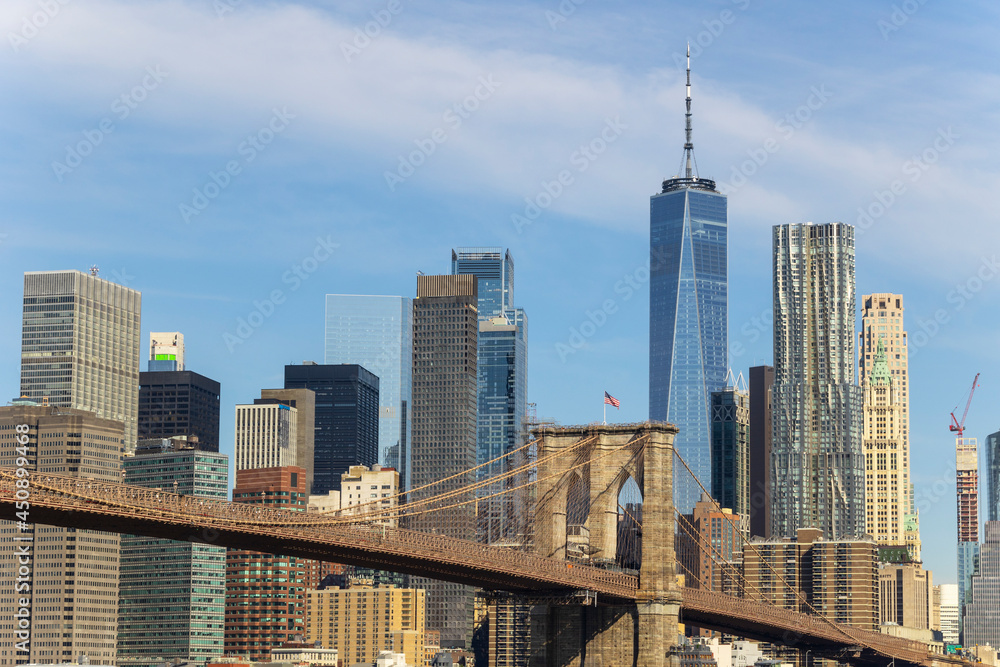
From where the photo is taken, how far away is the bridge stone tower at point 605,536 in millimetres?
100375

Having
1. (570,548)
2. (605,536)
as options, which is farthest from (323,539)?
(605,536)

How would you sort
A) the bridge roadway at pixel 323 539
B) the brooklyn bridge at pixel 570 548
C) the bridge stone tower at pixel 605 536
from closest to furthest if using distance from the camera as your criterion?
the bridge roadway at pixel 323 539
the brooklyn bridge at pixel 570 548
the bridge stone tower at pixel 605 536

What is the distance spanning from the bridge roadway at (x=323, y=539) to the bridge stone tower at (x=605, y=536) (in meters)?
1.69

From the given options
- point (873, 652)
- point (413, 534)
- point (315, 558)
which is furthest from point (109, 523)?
point (873, 652)

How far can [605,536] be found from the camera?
104 meters

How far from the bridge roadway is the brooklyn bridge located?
122 millimetres

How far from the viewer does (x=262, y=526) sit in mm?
77625

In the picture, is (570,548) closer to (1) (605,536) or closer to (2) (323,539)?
(1) (605,536)

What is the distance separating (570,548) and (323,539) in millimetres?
27187

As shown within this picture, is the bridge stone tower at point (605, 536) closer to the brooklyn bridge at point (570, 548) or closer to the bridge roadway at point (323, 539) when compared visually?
the brooklyn bridge at point (570, 548)

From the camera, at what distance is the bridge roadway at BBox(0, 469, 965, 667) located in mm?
68062

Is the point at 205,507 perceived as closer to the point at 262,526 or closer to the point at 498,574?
the point at 262,526

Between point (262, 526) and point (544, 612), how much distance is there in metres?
28.3

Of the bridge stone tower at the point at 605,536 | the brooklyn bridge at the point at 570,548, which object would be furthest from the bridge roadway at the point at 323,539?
the bridge stone tower at the point at 605,536
